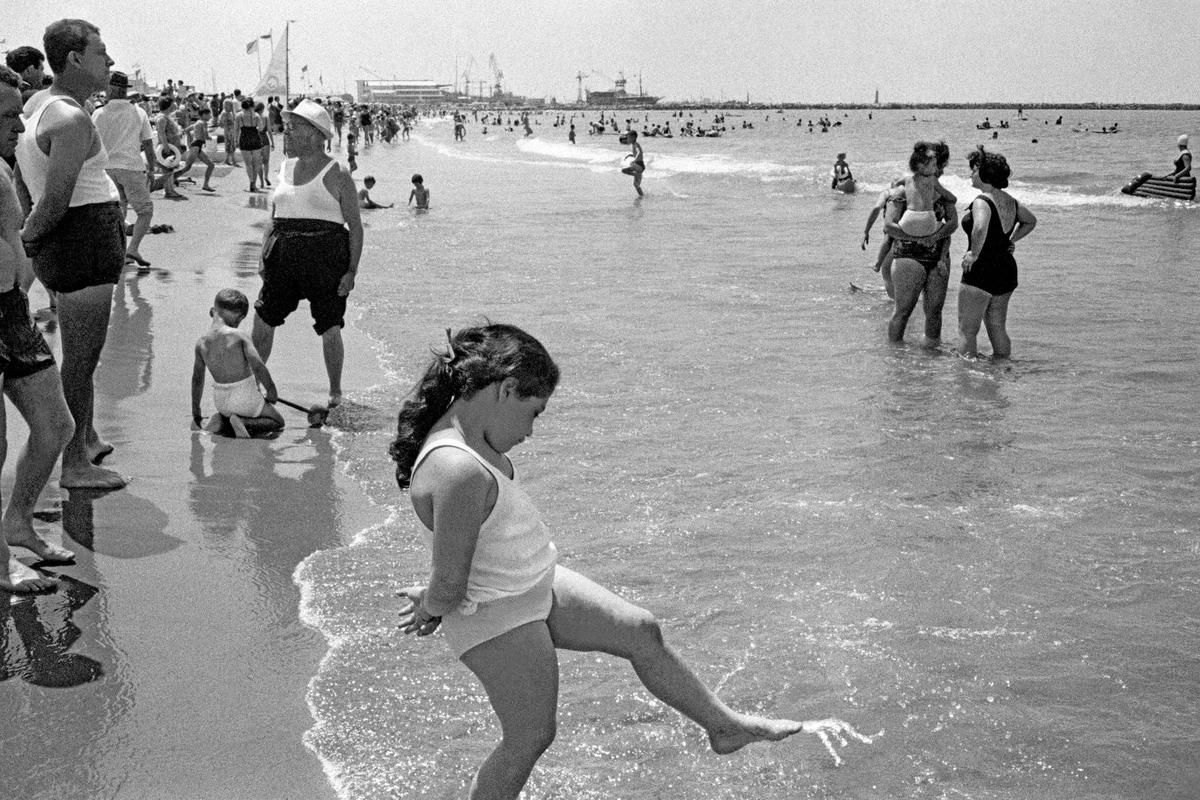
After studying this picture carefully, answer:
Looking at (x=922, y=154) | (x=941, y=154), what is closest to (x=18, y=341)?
(x=922, y=154)

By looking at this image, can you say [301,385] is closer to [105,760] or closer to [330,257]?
[330,257]

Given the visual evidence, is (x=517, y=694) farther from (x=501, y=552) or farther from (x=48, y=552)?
(x=48, y=552)

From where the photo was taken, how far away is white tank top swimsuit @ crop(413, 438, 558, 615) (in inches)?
104

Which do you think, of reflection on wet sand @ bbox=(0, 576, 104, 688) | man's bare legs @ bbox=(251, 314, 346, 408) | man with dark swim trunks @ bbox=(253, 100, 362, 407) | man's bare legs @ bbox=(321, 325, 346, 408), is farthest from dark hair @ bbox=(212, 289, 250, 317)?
reflection on wet sand @ bbox=(0, 576, 104, 688)

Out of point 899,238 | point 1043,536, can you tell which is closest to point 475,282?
point 899,238

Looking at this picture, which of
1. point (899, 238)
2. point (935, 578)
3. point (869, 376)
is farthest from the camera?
point (899, 238)

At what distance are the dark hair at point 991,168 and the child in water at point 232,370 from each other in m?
5.37

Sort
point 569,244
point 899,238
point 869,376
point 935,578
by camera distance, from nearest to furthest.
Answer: point 935,578 → point 869,376 → point 899,238 → point 569,244

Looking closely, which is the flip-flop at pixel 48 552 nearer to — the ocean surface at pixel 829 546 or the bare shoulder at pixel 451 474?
the ocean surface at pixel 829 546

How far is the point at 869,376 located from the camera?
8.47 meters

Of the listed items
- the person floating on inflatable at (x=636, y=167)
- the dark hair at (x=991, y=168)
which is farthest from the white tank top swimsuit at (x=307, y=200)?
the person floating on inflatable at (x=636, y=167)

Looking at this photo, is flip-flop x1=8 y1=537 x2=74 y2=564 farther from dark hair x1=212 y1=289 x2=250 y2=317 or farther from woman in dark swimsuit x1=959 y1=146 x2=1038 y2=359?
woman in dark swimsuit x1=959 y1=146 x2=1038 y2=359

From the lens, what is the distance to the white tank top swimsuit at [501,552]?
8.63ft

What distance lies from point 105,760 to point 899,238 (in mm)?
7367
